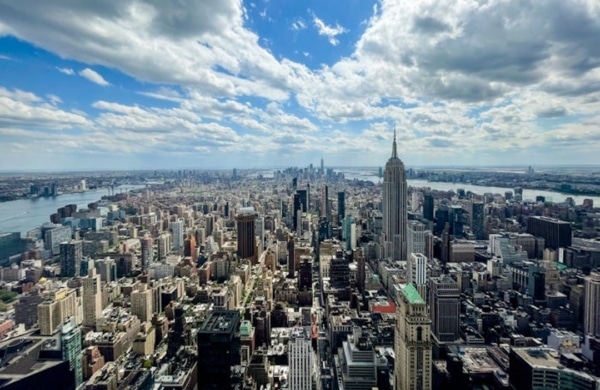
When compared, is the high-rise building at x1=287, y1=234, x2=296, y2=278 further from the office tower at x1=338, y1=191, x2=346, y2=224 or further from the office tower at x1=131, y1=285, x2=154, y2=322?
the office tower at x1=338, y1=191, x2=346, y2=224

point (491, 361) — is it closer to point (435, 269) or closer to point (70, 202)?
point (435, 269)

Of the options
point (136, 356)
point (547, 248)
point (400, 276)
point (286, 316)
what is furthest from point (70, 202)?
point (547, 248)

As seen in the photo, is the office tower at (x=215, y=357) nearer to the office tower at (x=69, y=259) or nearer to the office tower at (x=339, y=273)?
the office tower at (x=339, y=273)

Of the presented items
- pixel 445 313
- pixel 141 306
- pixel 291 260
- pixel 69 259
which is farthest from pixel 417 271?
pixel 69 259

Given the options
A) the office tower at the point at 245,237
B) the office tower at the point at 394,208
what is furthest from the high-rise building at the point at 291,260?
the office tower at the point at 394,208

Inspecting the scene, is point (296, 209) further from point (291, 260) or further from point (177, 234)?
point (291, 260)

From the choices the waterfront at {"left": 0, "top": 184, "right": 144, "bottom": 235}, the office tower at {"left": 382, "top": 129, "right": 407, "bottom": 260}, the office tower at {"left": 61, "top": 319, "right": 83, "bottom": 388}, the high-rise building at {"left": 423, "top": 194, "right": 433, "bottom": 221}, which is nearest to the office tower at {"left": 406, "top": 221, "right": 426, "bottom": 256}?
the office tower at {"left": 382, "top": 129, "right": 407, "bottom": 260}

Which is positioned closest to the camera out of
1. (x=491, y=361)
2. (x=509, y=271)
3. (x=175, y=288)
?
(x=491, y=361)
